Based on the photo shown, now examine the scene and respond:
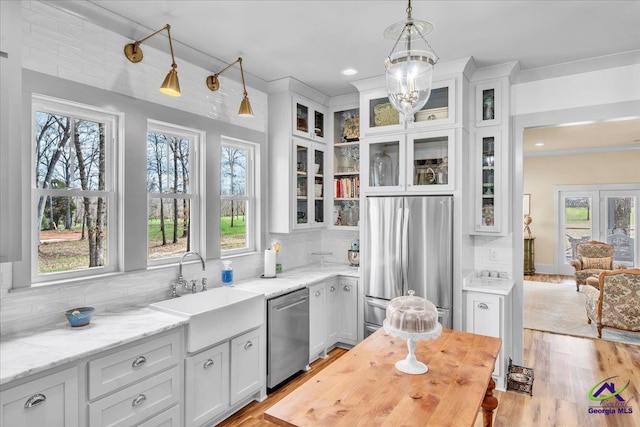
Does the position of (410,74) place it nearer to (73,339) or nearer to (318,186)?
(73,339)

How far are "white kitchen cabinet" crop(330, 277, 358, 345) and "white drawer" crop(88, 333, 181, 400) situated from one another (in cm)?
197

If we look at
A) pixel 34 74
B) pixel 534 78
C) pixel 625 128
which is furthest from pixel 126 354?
pixel 625 128

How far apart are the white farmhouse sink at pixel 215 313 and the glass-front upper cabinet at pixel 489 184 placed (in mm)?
2182

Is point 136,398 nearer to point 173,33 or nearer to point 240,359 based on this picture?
point 240,359

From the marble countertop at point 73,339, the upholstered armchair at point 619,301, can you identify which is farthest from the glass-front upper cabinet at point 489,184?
the marble countertop at point 73,339

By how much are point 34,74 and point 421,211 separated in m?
2.93

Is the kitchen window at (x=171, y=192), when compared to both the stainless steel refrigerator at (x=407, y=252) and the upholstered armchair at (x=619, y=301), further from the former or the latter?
the upholstered armchair at (x=619, y=301)

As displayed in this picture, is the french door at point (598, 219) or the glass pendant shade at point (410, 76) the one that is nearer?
the glass pendant shade at point (410, 76)

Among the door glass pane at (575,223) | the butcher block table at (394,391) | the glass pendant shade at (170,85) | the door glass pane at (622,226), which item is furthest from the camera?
the door glass pane at (575,223)

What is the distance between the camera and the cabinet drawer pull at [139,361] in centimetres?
203

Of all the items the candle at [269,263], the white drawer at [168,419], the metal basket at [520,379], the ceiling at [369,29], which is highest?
the ceiling at [369,29]

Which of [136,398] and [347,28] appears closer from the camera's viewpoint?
[136,398]

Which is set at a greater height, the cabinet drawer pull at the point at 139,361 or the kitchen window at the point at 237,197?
the kitchen window at the point at 237,197

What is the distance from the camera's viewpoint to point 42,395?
1668 millimetres
